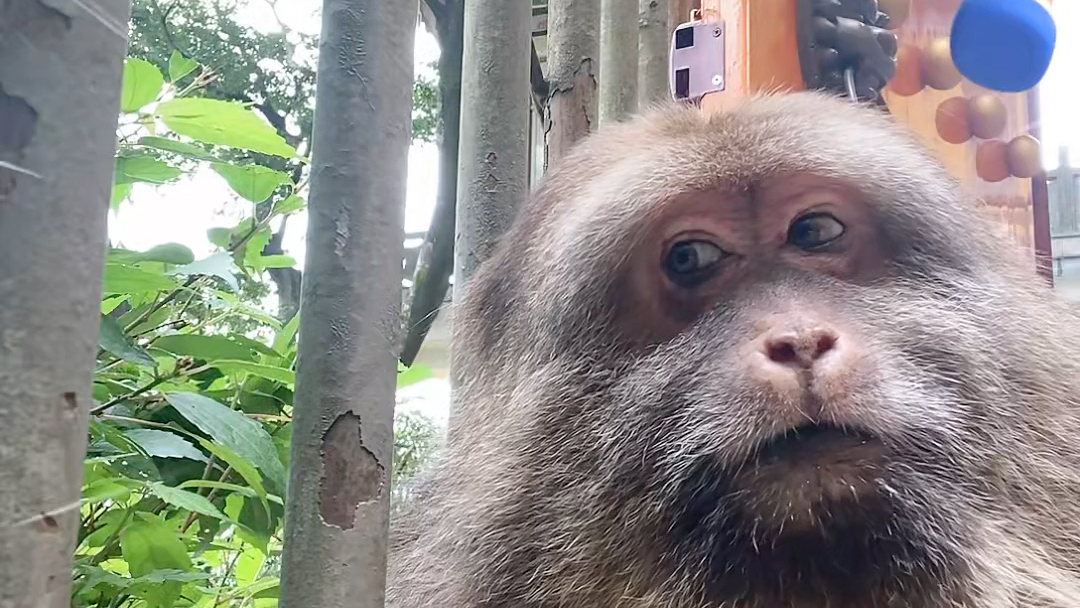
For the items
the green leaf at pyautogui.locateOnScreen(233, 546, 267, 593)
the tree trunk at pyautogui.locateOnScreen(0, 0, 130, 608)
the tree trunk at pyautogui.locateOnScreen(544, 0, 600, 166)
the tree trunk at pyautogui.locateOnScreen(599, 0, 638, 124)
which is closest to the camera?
the tree trunk at pyautogui.locateOnScreen(0, 0, 130, 608)

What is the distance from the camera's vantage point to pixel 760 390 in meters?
1.24

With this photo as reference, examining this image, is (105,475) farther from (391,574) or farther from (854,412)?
(854,412)

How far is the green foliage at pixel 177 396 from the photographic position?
121 cm

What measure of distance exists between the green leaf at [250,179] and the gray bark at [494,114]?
0.43 metres

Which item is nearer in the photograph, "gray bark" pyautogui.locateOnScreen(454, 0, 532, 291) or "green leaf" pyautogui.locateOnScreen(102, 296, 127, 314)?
"green leaf" pyautogui.locateOnScreen(102, 296, 127, 314)

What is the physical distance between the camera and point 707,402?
133cm

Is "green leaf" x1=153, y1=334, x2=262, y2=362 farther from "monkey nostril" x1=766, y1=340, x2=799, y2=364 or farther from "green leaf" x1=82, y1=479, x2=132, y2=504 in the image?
"monkey nostril" x1=766, y1=340, x2=799, y2=364

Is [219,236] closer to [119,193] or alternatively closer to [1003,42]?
[119,193]

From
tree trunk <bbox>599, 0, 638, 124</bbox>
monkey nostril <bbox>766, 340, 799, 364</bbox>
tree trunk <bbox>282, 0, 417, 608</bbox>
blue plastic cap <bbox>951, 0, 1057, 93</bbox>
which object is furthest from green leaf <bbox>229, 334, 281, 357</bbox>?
blue plastic cap <bbox>951, 0, 1057, 93</bbox>

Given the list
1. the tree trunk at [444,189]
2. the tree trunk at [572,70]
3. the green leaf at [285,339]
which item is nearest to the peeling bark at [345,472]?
the green leaf at [285,339]

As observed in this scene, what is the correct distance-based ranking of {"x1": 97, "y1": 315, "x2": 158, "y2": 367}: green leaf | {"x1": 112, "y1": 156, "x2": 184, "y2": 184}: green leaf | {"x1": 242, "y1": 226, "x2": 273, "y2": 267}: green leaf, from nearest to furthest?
{"x1": 97, "y1": 315, "x2": 158, "y2": 367}: green leaf < {"x1": 112, "y1": 156, "x2": 184, "y2": 184}: green leaf < {"x1": 242, "y1": 226, "x2": 273, "y2": 267}: green leaf

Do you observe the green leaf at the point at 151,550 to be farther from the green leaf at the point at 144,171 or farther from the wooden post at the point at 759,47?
the wooden post at the point at 759,47

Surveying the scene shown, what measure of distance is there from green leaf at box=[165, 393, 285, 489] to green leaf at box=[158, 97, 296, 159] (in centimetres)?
31

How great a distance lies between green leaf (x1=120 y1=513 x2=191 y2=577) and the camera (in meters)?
1.28
